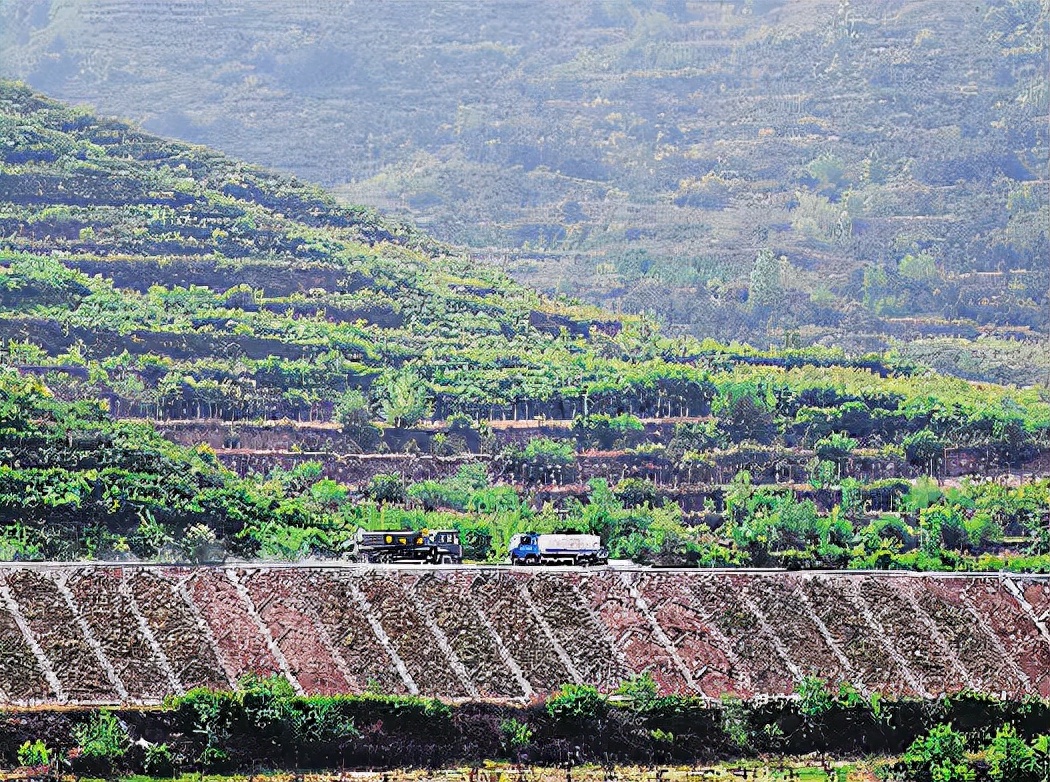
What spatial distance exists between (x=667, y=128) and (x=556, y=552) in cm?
8088

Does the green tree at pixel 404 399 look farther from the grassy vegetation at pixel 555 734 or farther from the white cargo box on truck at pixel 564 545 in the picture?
the grassy vegetation at pixel 555 734

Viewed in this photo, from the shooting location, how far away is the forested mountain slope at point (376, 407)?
7275cm

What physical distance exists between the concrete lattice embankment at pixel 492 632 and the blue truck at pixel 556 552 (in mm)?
2124

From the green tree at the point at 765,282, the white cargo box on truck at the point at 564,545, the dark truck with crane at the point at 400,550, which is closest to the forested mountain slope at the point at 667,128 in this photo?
the green tree at the point at 765,282

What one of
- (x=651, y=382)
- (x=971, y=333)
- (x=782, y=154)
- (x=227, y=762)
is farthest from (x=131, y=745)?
(x=782, y=154)

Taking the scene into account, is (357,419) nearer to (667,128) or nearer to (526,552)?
(526,552)

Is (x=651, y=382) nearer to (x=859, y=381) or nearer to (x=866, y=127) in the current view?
(x=859, y=381)

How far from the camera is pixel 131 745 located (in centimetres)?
5147

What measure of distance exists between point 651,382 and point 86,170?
989 inches

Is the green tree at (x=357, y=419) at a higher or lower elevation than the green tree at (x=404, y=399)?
higher

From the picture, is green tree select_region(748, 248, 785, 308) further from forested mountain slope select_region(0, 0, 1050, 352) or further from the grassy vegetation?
the grassy vegetation

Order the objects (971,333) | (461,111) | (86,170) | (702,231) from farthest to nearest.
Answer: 1. (461,111)
2. (702,231)
3. (971,333)
4. (86,170)

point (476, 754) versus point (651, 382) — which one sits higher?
point (476, 754)

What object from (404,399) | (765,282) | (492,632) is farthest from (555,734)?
(765,282)
